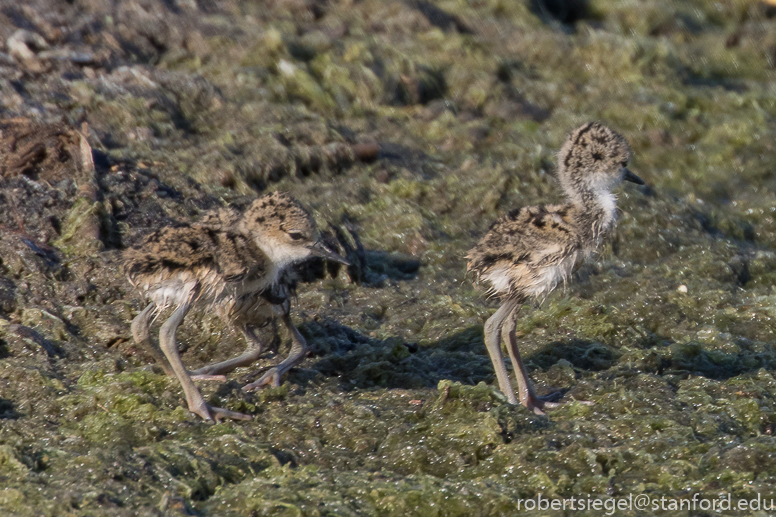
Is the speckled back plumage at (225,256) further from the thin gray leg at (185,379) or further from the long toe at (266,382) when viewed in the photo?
the long toe at (266,382)

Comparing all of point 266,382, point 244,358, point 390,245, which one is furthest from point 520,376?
point 390,245

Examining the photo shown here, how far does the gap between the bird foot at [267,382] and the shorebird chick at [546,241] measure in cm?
120

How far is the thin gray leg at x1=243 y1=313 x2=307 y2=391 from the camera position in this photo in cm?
523

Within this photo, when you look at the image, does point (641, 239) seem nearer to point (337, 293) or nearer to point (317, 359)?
point (337, 293)

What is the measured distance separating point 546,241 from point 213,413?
1.99 metres

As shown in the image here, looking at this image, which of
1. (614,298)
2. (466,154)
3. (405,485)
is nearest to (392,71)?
(466,154)

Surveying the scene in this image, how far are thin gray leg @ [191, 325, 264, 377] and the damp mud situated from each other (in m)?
0.10

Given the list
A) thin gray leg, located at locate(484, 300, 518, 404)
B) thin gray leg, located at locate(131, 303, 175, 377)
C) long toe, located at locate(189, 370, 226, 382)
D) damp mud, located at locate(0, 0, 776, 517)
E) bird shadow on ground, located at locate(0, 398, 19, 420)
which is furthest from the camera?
thin gray leg, located at locate(484, 300, 518, 404)

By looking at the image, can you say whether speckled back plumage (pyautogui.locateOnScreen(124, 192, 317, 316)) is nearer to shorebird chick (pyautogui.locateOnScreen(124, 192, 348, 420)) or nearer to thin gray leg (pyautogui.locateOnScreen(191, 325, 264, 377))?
shorebird chick (pyautogui.locateOnScreen(124, 192, 348, 420))

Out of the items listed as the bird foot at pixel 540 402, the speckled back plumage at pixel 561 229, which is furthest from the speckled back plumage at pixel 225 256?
the bird foot at pixel 540 402

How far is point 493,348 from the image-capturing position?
5422 mm

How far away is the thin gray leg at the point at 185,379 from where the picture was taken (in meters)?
4.82

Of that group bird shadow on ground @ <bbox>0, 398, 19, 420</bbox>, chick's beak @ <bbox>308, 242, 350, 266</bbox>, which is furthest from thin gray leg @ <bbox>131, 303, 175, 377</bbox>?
chick's beak @ <bbox>308, 242, 350, 266</bbox>

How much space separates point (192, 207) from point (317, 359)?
2.02 m
